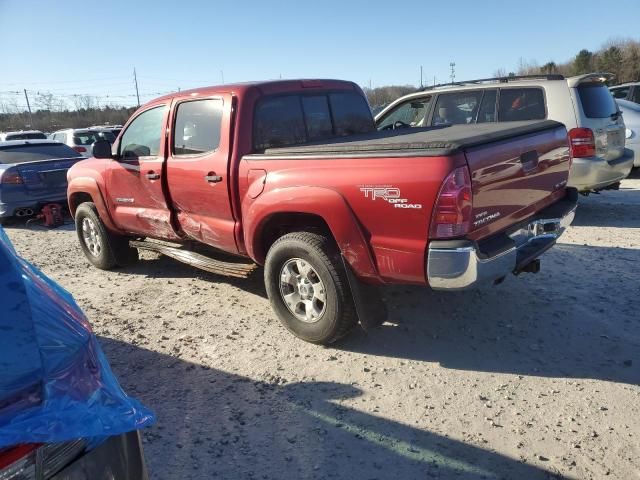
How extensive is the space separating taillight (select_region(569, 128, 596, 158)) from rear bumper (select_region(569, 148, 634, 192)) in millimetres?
83

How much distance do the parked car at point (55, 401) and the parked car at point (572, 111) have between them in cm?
518

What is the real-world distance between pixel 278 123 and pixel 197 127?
78cm

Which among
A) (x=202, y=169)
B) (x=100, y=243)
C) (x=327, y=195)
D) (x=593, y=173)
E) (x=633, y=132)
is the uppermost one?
(x=202, y=169)

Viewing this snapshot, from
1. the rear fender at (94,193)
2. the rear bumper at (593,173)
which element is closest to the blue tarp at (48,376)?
the rear fender at (94,193)

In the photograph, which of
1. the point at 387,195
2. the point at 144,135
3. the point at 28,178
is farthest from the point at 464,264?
the point at 28,178

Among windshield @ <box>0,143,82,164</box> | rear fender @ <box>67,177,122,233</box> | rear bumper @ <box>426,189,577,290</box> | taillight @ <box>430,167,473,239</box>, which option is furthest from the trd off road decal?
windshield @ <box>0,143,82,164</box>

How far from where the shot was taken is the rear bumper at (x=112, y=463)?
5.18 feet

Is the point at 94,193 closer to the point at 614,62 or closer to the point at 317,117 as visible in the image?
the point at 317,117

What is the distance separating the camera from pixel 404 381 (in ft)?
11.2

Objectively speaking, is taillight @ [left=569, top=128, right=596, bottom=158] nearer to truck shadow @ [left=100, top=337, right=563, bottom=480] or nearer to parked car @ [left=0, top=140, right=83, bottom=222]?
truck shadow @ [left=100, top=337, right=563, bottom=480]

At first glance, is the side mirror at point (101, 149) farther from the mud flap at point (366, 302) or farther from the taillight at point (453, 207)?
the taillight at point (453, 207)

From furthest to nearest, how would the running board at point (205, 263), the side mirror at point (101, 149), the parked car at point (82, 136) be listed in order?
1. the parked car at point (82, 136)
2. the side mirror at point (101, 149)
3. the running board at point (205, 263)

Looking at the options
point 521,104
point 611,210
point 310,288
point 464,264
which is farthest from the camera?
point 611,210

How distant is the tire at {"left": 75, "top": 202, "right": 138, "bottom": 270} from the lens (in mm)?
6109
